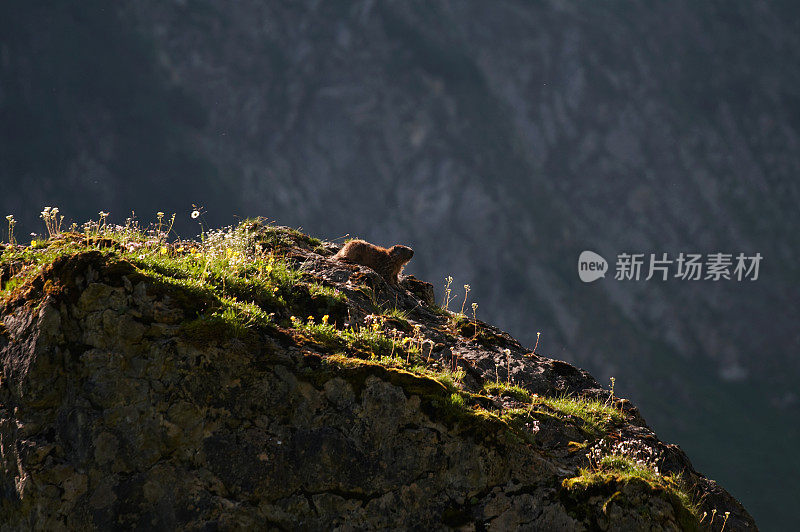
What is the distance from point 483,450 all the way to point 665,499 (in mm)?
1745

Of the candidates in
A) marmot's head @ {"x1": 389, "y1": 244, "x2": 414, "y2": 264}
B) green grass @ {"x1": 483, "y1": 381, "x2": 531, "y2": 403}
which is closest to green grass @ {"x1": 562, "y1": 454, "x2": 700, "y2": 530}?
green grass @ {"x1": 483, "y1": 381, "x2": 531, "y2": 403}

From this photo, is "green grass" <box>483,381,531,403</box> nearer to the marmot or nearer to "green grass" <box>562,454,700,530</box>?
"green grass" <box>562,454,700,530</box>

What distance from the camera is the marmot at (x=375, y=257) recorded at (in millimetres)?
12750

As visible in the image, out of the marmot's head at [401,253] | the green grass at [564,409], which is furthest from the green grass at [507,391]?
the marmot's head at [401,253]

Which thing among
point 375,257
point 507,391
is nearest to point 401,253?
point 375,257

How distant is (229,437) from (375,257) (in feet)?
22.9

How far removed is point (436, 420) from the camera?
21.3ft

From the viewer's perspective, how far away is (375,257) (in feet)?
42.1

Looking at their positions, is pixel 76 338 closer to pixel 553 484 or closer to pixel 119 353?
pixel 119 353

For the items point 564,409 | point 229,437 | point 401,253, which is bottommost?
point 229,437

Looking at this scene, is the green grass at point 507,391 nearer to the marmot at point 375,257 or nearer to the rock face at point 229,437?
the rock face at point 229,437

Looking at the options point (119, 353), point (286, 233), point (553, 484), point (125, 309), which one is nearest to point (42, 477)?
point (119, 353)

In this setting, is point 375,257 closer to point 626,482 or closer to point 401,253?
point 401,253

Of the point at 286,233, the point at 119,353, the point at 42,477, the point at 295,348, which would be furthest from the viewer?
the point at 286,233
